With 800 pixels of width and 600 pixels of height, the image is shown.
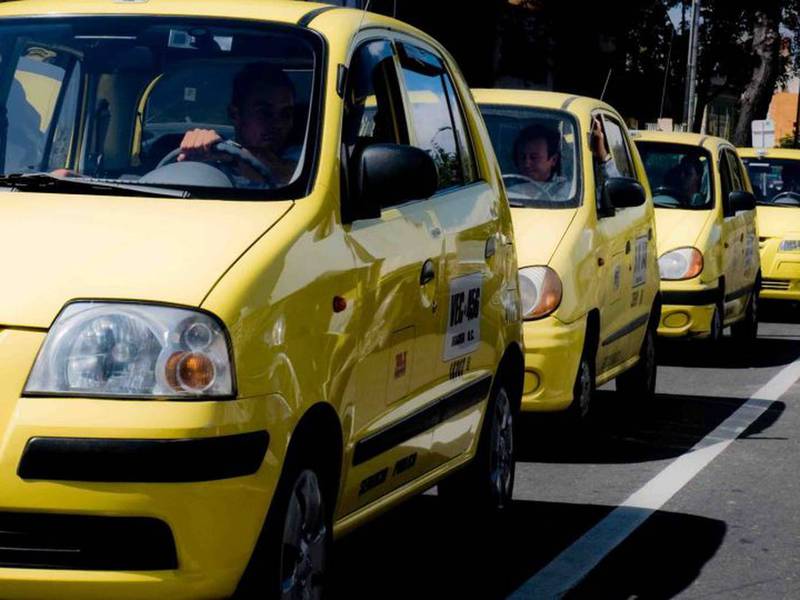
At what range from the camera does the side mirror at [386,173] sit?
538 cm

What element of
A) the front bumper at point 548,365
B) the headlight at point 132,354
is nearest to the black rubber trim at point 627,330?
the front bumper at point 548,365

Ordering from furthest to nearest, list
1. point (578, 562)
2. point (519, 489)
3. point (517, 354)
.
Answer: point (519, 489) → point (517, 354) → point (578, 562)

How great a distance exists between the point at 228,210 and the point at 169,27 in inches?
43.6

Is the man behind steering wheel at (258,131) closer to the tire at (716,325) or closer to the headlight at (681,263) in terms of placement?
the headlight at (681,263)

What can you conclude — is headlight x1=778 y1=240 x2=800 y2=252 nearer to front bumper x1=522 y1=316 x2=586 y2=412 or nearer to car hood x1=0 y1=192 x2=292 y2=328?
front bumper x1=522 y1=316 x2=586 y2=412

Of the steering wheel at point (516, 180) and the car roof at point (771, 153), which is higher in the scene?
the steering wheel at point (516, 180)

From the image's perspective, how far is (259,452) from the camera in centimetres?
454

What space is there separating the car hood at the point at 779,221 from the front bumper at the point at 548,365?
10661mm

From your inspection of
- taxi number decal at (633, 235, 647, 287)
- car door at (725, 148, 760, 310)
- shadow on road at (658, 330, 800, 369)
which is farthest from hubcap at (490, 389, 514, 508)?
car door at (725, 148, 760, 310)

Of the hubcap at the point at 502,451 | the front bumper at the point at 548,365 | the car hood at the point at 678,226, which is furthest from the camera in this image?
the car hood at the point at 678,226

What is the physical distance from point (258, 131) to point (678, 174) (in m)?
10.1

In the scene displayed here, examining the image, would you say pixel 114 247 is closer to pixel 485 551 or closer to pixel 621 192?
pixel 485 551

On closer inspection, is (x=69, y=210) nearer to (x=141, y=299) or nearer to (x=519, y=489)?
(x=141, y=299)

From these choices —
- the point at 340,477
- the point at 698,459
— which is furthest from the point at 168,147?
the point at 698,459
